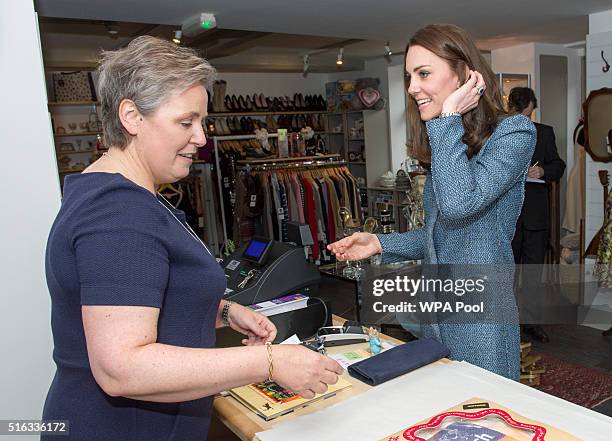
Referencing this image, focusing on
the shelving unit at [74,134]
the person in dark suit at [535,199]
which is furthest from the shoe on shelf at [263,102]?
the person in dark suit at [535,199]

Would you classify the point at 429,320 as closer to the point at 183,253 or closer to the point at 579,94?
the point at 183,253

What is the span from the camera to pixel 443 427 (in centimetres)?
108

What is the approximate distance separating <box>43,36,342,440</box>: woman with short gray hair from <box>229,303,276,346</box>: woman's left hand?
0.82ft

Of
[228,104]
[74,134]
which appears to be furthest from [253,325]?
[228,104]

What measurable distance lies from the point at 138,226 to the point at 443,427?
2.38 feet

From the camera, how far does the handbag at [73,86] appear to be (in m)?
6.62

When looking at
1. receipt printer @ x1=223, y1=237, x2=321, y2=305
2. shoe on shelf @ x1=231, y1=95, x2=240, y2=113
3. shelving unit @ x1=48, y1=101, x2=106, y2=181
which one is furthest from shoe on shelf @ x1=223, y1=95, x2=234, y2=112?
receipt printer @ x1=223, y1=237, x2=321, y2=305

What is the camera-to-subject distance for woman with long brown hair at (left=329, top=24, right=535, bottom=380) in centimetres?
134

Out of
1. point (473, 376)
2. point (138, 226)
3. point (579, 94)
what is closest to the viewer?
point (138, 226)

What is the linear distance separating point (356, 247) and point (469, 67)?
0.64m

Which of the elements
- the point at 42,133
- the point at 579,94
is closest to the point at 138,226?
the point at 42,133

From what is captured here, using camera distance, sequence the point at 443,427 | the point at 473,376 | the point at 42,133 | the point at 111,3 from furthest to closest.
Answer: the point at 111,3
the point at 42,133
the point at 473,376
the point at 443,427

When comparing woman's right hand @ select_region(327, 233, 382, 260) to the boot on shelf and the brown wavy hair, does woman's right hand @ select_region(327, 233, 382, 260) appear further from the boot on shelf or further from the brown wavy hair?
the boot on shelf

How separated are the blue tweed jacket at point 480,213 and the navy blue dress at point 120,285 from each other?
0.65m
